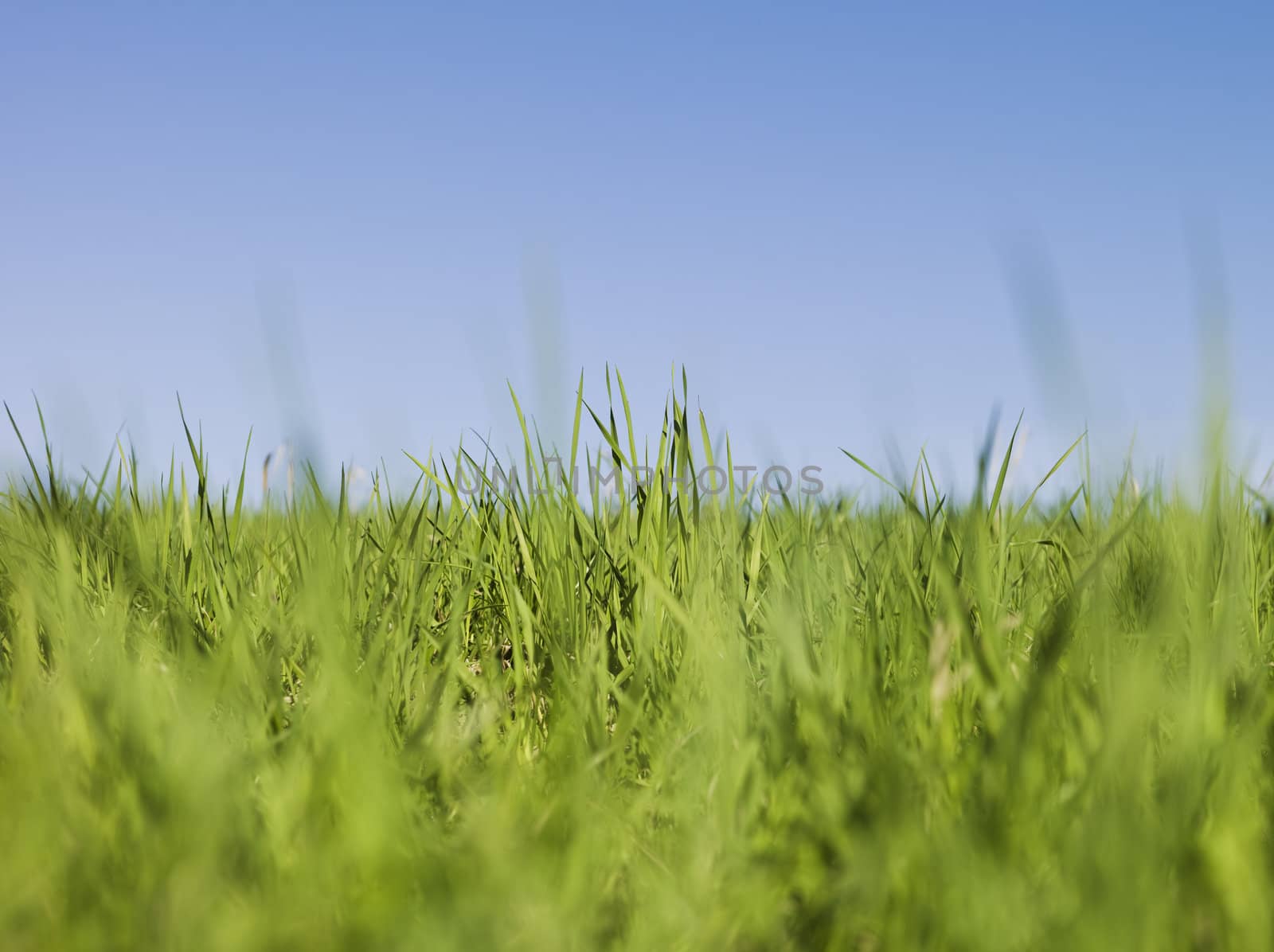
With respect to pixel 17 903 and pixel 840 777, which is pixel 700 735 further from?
pixel 17 903

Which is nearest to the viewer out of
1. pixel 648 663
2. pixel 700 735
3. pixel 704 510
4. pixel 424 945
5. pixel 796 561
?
pixel 424 945

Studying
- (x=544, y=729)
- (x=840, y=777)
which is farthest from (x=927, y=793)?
(x=544, y=729)

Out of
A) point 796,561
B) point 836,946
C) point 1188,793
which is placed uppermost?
point 796,561

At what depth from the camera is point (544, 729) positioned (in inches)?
68.6

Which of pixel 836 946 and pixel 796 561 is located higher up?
pixel 796 561

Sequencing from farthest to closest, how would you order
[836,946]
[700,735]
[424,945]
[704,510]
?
[704,510]
[700,735]
[836,946]
[424,945]

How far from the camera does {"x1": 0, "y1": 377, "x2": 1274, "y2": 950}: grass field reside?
0.94m

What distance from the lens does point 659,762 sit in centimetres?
141

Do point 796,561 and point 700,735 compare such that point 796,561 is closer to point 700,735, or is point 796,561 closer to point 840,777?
point 700,735

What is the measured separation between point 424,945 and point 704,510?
1.45 meters

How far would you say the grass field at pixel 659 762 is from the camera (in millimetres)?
936

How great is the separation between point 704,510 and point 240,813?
1.31 m

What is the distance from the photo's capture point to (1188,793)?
1.00 metres

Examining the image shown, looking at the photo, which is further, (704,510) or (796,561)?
(704,510)
